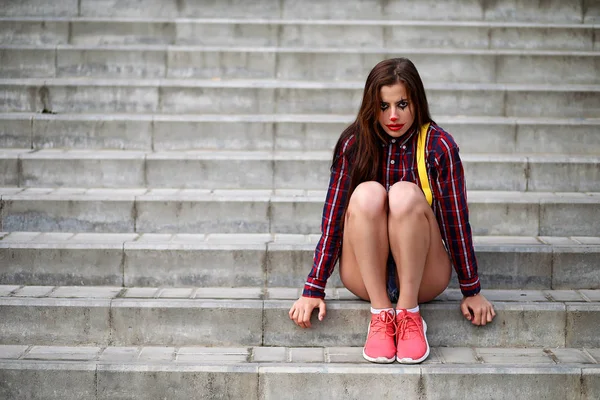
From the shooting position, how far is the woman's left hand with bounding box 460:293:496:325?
13.1ft

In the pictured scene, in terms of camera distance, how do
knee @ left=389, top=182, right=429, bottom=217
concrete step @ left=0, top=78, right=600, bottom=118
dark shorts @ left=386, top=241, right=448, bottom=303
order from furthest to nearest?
concrete step @ left=0, top=78, right=600, bottom=118, dark shorts @ left=386, top=241, right=448, bottom=303, knee @ left=389, top=182, right=429, bottom=217

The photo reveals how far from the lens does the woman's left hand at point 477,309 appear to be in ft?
13.1

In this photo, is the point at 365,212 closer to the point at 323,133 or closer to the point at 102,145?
the point at 323,133

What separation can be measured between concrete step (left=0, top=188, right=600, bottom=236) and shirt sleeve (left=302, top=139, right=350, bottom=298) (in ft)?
3.35

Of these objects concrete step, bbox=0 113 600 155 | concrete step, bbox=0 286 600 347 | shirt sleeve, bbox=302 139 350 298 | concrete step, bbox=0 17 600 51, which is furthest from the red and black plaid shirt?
concrete step, bbox=0 17 600 51

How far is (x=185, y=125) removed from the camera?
18.6 ft

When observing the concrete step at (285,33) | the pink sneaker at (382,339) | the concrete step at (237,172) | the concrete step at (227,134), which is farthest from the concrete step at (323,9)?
the pink sneaker at (382,339)

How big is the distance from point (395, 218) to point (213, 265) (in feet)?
4.27

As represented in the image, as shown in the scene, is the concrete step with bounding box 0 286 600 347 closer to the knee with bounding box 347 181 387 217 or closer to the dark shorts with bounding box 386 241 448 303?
the dark shorts with bounding box 386 241 448 303

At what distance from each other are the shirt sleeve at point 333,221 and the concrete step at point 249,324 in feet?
0.94

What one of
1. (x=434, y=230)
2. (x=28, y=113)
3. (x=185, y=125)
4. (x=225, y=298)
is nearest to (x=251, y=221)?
(x=225, y=298)

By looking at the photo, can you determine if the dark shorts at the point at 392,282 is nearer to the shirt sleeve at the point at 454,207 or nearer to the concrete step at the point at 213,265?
the shirt sleeve at the point at 454,207

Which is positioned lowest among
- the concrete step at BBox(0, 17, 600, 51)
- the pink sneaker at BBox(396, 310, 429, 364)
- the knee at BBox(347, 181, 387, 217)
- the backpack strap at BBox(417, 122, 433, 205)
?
the pink sneaker at BBox(396, 310, 429, 364)

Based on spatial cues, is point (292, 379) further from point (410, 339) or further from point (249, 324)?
point (410, 339)
